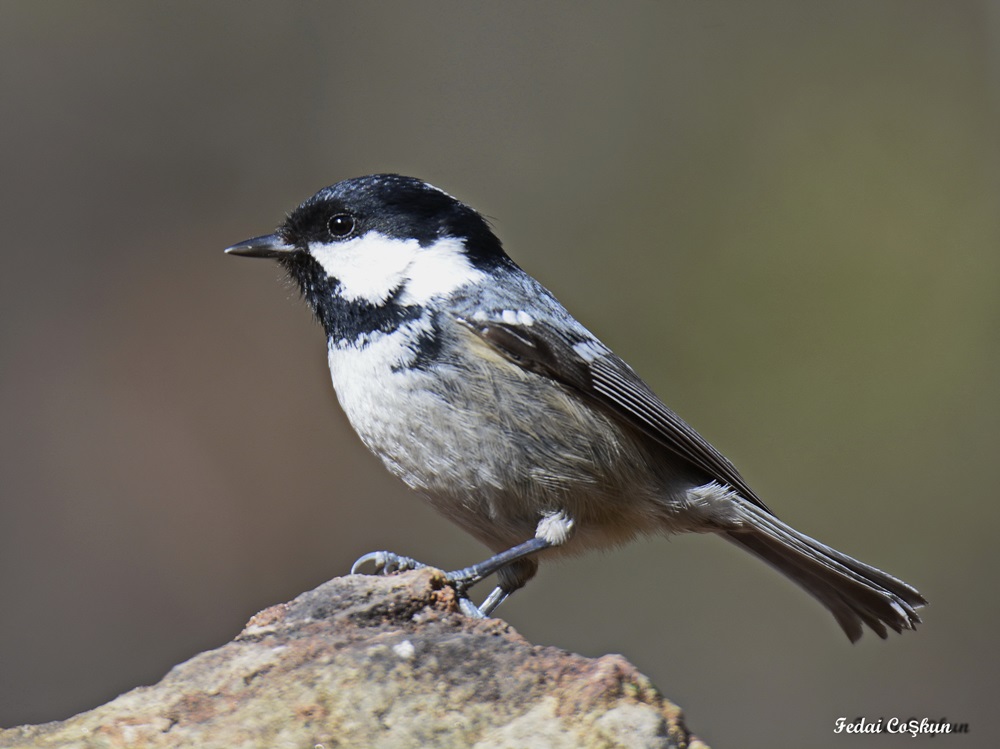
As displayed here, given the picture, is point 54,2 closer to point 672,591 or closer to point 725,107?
point 725,107

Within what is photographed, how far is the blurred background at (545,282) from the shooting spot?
510cm

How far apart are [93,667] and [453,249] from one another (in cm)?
278

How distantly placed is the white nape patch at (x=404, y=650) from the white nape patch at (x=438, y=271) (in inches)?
42.2

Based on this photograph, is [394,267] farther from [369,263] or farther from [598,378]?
[598,378]

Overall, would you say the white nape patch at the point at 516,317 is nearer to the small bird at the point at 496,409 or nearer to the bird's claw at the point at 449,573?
the small bird at the point at 496,409

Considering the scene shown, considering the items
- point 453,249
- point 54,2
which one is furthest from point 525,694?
point 54,2

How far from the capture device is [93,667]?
14.8 ft

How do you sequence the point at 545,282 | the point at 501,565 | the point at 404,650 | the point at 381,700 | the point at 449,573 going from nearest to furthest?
the point at 381,700 → the point at 404,650 → the point at 449,573 → the point at 501,565 → the point at 545,282

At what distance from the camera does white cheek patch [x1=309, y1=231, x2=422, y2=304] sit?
2.92 m

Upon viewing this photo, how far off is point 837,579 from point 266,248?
6.71ft

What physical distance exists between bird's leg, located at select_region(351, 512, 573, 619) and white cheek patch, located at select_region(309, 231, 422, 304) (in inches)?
28.9

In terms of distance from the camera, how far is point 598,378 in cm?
301

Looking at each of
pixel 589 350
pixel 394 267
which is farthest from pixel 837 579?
pixel 394 267

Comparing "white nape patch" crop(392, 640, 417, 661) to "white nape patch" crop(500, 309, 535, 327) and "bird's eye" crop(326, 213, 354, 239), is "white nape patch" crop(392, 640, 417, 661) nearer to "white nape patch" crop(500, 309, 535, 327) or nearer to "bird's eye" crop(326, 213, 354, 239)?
"white nape patch" crop(500, 309, 535, 327)
